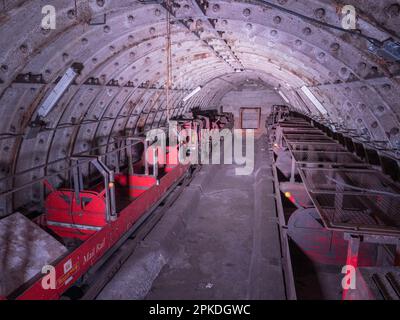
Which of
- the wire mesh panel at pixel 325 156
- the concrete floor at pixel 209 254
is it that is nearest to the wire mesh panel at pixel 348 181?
the wire mesh panel at pixel 325 156

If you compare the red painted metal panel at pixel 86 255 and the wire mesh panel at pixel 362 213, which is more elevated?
the wire mesh panel at pixel 362 213

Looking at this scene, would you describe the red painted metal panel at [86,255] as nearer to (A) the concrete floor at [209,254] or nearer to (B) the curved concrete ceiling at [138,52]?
(A) the concrete floor at [209,254]

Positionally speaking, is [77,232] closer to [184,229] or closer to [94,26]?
[184,229]

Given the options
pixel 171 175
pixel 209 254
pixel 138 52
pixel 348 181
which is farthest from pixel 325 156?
pixel 138 52

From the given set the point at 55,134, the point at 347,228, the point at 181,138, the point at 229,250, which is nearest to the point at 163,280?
the point at 229,250

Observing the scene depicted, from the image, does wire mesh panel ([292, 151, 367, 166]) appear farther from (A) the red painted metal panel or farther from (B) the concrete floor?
(A) the red painted metal panel

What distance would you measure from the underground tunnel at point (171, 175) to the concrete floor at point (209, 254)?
0.04m

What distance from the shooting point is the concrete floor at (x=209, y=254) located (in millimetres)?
6332

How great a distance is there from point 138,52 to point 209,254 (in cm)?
592

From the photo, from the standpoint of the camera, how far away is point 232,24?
7328mm

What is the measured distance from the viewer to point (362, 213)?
4914 millimetres

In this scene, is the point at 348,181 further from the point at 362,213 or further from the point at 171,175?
the point at 171,175

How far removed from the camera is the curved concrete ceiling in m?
5.36

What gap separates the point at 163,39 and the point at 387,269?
293 inches
